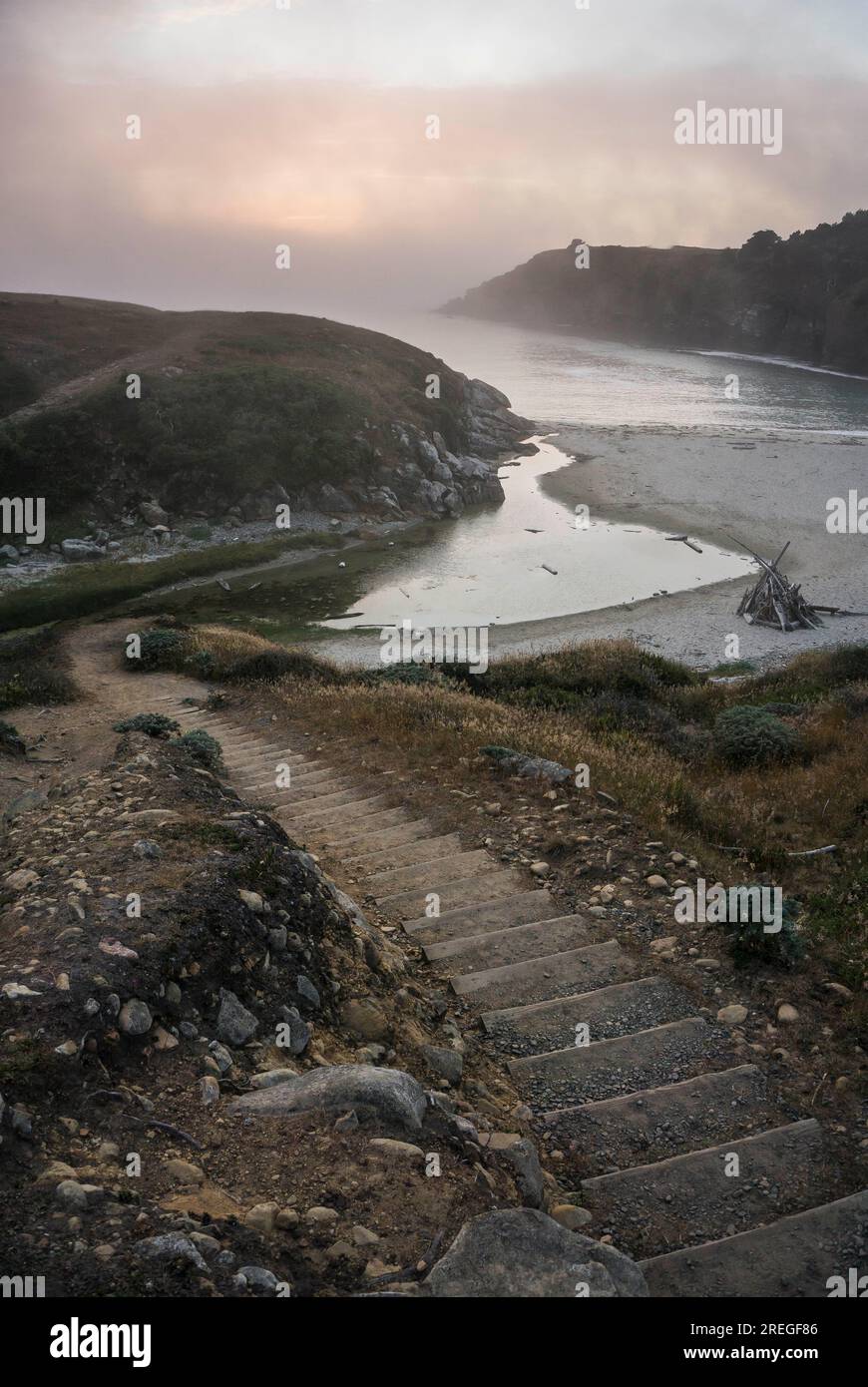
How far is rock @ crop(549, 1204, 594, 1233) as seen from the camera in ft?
18.2

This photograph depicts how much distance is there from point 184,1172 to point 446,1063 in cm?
243

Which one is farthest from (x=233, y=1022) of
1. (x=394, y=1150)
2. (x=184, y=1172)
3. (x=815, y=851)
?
(x=815, y=851)

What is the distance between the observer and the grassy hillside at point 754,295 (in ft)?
423

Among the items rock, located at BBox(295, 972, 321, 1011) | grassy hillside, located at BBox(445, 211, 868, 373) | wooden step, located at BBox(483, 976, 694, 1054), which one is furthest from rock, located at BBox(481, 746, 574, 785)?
grassy hillside, located at BBox(445, 211, 868, 373)

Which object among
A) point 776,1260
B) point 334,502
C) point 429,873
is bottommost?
point 776,1260

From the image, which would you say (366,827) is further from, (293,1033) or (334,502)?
(334,502)

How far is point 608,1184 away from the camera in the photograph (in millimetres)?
5949

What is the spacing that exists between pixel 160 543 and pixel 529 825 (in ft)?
120

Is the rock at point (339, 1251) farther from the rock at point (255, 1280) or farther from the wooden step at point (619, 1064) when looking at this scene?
the wooden step at point (619, 1064)

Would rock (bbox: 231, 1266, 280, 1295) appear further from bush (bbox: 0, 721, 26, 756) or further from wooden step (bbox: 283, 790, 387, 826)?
bush (bbox: 0, 721, 26, 756)

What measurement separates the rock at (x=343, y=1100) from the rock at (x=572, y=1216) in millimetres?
1123

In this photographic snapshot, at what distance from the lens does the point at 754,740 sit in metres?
16.1

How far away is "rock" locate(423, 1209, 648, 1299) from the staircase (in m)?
0.97

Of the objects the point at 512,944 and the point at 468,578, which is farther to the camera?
the point at 468,578
